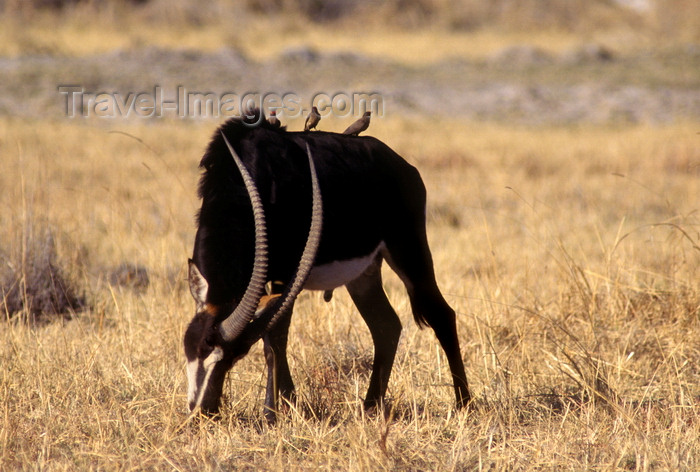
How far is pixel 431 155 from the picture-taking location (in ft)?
44.7

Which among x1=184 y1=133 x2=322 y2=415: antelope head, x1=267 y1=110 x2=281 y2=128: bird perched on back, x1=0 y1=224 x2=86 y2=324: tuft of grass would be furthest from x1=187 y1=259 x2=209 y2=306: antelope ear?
x1=0 y1=224 x2=86 y2=324: tuft of grass

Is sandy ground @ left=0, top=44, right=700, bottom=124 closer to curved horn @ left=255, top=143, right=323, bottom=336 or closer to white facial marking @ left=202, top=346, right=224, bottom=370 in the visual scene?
curved horn @ left=255, top=143, right=323, bottom=336

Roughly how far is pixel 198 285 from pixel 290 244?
1.63 feet

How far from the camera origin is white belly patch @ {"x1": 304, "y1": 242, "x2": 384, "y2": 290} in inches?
150

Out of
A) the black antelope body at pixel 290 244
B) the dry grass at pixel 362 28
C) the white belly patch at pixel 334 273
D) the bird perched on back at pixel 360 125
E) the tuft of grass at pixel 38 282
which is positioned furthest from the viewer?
the dry grass at pixel 362 28

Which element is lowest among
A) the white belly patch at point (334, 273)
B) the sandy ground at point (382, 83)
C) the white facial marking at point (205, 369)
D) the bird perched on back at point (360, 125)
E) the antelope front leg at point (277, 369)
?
the sandy ground at point (382, 83)

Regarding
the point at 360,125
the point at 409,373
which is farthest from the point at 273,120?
the point at 409,373

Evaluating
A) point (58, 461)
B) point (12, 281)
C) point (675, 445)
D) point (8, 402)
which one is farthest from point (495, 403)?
point (12, 281)

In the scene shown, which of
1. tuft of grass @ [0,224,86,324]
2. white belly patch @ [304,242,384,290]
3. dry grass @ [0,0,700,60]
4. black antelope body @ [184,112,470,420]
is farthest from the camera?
dry grass @ [0,0,700,60]

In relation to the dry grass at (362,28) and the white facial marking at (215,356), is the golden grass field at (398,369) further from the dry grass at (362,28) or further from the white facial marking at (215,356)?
the dry grass at (362,28)

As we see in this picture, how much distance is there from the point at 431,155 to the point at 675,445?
1034 cm

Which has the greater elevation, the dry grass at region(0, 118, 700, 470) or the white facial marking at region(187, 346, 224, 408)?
the white facial marking at region(187, 346, 224, 408)

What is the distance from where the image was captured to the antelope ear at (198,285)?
3.45 m

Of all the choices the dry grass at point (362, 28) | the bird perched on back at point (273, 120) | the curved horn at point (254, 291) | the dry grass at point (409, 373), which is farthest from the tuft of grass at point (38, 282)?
the dry grass at point (362, 28)
